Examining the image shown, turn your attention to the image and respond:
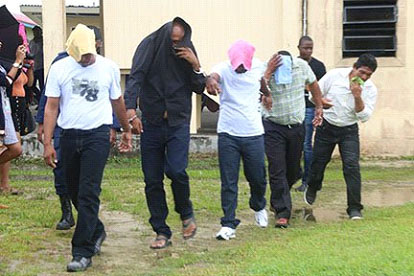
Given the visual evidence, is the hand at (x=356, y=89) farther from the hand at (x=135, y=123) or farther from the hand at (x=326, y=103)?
the hand at (x=135, y=123)

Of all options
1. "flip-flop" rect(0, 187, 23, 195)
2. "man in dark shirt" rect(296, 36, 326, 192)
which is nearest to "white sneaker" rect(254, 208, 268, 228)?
"man in dark shirt" rect(296, 36, 326, 192)

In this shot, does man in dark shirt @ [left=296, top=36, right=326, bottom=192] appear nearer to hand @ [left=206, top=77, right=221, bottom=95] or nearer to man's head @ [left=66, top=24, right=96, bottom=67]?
hand @ [left=206, top=77, right=221, bottom=95]

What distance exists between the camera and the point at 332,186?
32.2 ft

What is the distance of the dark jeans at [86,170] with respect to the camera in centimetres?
543

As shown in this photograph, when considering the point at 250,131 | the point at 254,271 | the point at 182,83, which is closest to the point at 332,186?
the point at 250,131

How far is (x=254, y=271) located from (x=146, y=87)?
1.94 meters

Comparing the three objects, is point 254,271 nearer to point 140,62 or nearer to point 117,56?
point 140,62

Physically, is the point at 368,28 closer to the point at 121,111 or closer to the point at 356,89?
the point at 356,89

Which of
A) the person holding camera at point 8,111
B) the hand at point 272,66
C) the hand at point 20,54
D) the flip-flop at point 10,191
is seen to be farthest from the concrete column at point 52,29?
the hand at point 272,66

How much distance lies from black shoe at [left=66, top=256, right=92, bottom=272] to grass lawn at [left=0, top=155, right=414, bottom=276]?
7 centimetres

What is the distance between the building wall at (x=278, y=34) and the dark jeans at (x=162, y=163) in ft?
21.7

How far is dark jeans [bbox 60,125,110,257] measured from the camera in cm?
543

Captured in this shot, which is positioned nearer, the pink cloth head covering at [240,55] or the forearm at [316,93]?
the pink cloth head covering at [240,55]

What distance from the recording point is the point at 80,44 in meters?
5.39
